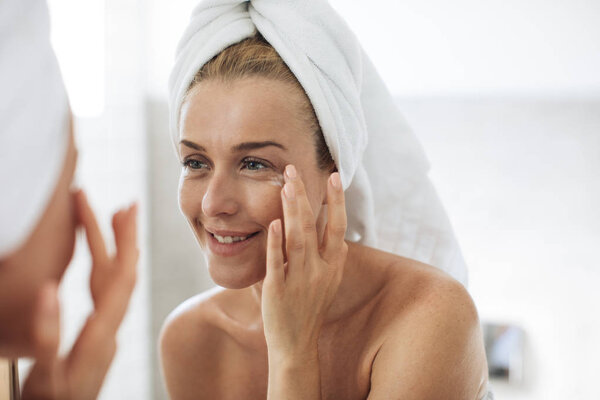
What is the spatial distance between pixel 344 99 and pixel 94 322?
0.48 m

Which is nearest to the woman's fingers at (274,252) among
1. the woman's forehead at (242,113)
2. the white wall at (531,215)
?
the woman's forehead at (242,113)

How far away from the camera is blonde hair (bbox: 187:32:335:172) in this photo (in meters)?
0.67

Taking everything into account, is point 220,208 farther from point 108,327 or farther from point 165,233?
point 165,233

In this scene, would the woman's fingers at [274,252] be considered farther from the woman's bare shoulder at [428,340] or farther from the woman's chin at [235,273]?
the woman's bare shoulder at [428,340]

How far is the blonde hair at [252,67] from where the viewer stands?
667 mm

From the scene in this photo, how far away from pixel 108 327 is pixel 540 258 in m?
1.23

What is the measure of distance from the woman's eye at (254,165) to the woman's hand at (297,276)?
4 centimetres

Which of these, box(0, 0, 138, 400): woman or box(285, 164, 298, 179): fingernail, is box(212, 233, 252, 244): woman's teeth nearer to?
box(285, 164, 298, 179): fingernail

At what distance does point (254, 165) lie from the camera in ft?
2.18

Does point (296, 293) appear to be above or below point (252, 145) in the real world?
below

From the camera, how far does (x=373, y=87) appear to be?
0.83 meters

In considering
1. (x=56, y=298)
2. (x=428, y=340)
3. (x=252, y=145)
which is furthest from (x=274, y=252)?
(x=56, y=298)

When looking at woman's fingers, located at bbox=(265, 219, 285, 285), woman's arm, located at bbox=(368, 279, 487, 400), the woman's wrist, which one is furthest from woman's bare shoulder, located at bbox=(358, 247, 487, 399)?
woman's fingers, located at bbox=(265, 219, 285, 285)

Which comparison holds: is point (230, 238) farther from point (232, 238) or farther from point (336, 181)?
point (336, 181)
